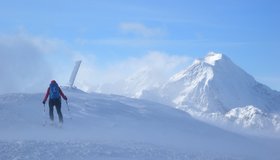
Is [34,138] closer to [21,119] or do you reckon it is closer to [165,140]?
[21,119]

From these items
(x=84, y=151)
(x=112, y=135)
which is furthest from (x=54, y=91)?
(x=84, y=151)

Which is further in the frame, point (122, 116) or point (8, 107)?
point (122, 116)

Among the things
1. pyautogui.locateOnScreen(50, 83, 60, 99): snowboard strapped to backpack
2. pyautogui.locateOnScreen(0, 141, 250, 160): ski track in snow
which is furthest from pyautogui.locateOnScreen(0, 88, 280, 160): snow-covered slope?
pyautogui.locateOnScreen(50, 83, 60, 99): snowboard strapped to backpack

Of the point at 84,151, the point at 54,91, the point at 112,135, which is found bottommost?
the point at 84,151

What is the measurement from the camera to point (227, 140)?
33219 mm

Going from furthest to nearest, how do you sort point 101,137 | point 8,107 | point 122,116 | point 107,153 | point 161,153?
point 122,116 → point 8,107 → point 101,137 → point 161,153 → point 107,153

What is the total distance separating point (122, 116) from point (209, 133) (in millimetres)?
6135

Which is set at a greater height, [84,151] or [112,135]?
[112,135]

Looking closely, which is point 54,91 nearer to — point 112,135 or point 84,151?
point 112,135

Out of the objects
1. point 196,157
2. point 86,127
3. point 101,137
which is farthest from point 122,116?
point 196,157

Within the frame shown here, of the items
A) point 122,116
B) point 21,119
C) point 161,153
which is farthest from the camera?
point 122,116

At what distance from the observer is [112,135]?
2655 cm

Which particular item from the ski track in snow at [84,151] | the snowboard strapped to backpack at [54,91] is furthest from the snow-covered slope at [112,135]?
the snowboard strapped to backpack at [54,91]

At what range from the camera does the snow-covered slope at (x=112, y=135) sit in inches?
837
